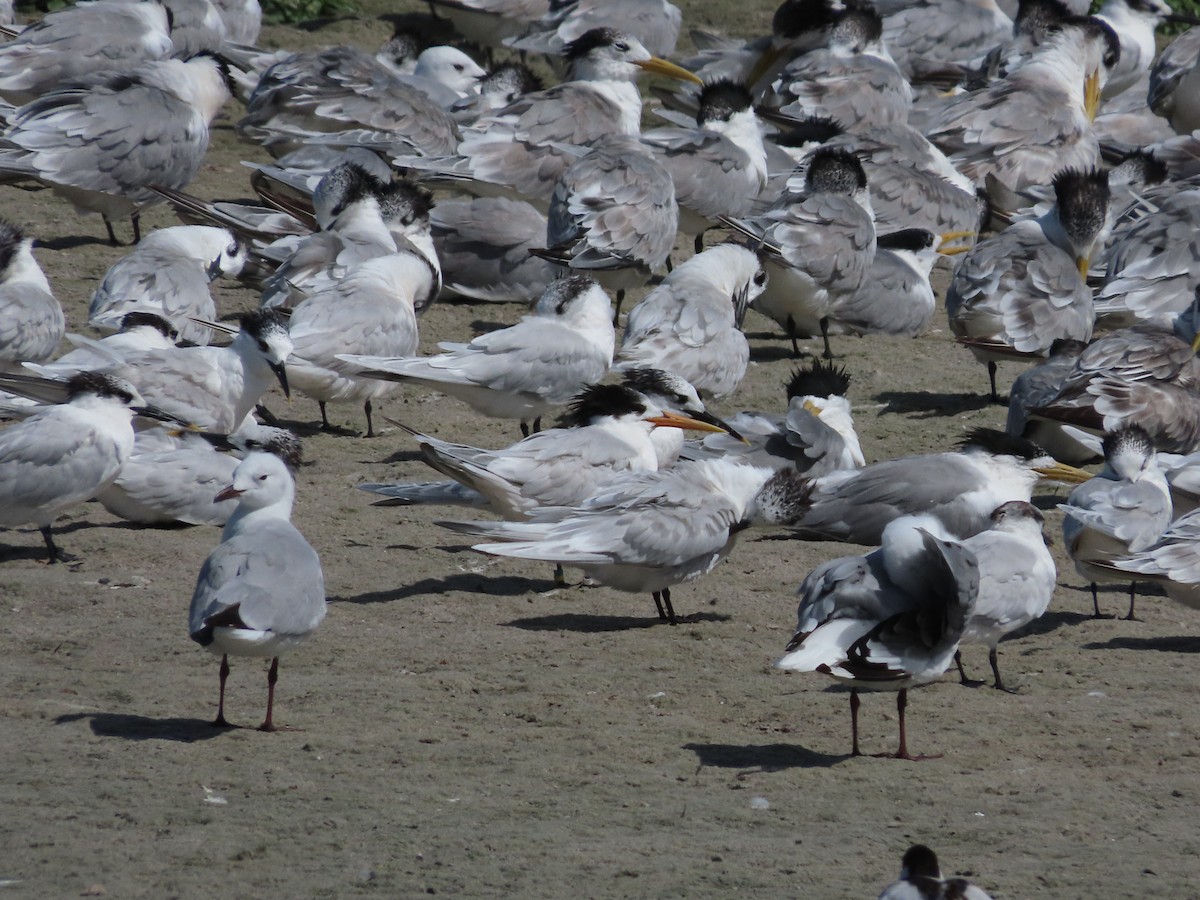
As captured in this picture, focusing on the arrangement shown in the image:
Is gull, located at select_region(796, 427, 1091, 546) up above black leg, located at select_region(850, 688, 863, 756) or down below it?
below

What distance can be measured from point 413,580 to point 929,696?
1.97 metres

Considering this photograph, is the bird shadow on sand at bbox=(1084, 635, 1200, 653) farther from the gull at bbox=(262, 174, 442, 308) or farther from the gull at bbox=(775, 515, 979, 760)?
the gull at bbox=(262, 174, 442, 308)

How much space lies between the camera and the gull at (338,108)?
1142cm

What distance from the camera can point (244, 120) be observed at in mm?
11633

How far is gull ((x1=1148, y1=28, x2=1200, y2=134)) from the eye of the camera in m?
12.8

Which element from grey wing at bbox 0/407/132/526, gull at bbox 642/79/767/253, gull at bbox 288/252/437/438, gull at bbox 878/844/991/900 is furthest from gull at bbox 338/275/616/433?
gull at bbox 878/844/991/900

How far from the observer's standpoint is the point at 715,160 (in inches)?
418

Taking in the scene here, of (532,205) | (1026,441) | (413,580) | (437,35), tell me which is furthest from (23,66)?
(1026,441)

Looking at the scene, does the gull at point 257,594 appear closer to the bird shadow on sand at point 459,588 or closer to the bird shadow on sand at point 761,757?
the bird shadow on sand at point 459,588

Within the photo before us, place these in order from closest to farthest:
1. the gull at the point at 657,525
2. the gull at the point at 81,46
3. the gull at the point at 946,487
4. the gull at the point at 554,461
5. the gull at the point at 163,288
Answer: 1. the gull at the point at 657,525
2. the gull at the point at 554,461
3. the gull at the point at 946,487
4. the gull at the point at 163,288
5. the gull at the point at 81,46

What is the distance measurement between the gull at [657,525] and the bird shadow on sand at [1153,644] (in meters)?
1.16

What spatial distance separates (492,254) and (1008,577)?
17.7ft

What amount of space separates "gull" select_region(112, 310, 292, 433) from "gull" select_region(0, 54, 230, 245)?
3.02 metres

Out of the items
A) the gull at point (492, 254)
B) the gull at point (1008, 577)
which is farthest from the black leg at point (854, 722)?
the gull at point (492, 254)
